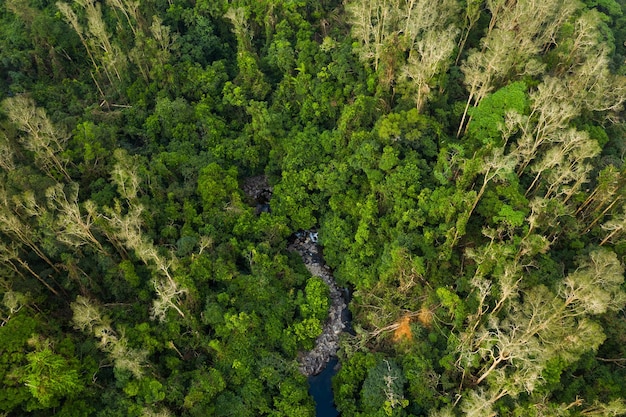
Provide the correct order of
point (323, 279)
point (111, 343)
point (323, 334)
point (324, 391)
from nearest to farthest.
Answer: point (111, 343), point (324, 391), point (323, 334), point (323, 279)

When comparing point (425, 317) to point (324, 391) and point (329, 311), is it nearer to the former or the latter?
point (329, 311)

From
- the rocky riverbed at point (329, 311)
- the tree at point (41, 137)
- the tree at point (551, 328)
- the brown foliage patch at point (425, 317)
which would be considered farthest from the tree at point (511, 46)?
the tree at point (41, 137)

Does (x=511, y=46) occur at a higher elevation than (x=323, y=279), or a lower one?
higher

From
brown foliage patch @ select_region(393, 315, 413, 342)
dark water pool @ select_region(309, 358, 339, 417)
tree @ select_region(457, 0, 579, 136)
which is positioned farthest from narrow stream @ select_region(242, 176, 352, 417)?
tree @ select_region(457, 0, 579, 136)

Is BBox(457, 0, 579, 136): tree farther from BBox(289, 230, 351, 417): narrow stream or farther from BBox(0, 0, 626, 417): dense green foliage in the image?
BBox(289, 230, 351, 417): narrow stream

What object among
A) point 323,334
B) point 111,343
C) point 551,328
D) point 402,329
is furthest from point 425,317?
point 111,343

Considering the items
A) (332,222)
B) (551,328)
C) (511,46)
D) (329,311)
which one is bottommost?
(329,311)
